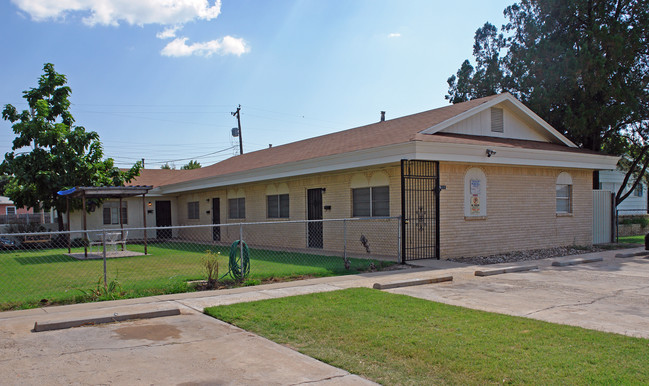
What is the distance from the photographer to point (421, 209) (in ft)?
47.3

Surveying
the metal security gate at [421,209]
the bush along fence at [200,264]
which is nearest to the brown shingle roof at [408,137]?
the metal security gate at [421,209]

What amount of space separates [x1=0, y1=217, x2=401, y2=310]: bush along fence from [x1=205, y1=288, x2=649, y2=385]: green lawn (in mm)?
2702

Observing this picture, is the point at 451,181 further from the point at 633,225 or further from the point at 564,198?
the point at 633,225

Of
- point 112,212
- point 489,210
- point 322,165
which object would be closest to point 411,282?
point 489,210

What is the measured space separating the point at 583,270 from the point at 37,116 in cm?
2388

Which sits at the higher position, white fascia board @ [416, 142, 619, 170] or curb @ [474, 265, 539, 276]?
white fascia board @ [416, 142, 619, 170]

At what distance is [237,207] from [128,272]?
1094 cm

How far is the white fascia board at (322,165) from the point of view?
1357 cm

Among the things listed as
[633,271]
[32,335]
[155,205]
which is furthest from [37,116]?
[633,271]

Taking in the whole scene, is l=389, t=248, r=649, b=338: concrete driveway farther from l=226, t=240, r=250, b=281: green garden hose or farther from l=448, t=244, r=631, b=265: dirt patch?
l=226, t=240, r=250, b=281: green garden hose

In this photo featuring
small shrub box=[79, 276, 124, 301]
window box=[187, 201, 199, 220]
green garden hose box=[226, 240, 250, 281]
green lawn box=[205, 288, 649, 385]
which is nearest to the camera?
green lawn box=[205, 288, 649, 385]

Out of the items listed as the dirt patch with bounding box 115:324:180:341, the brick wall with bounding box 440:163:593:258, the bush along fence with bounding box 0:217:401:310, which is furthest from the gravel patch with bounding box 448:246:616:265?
the dirt patch with bounding box 115:324:180:341

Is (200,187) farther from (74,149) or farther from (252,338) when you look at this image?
(252,338)

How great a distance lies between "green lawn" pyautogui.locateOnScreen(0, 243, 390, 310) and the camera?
31.1 feet
